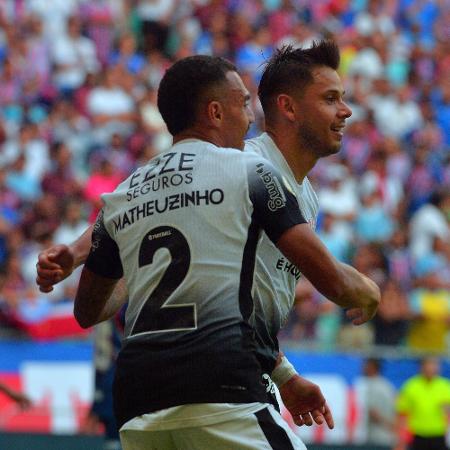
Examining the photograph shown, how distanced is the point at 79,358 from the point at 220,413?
32.0 ft

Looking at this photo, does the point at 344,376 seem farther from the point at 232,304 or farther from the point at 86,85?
the point at 232,304

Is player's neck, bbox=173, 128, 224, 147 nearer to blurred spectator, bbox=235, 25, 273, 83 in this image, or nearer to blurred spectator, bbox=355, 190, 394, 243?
blurred spectator, bbox=355, 190, 394, 243

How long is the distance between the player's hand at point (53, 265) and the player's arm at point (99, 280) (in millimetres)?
77

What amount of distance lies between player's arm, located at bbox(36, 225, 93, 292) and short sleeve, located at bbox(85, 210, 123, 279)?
10 centimetres

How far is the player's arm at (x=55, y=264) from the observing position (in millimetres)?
5223

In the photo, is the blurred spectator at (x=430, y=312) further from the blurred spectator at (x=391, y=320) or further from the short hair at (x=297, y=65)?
the short hair at (x=297, y=65)

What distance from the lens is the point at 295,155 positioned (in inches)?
226

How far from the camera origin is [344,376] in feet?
47.8

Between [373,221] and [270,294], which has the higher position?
[373,221]

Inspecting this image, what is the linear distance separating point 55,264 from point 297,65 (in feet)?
Result: 4.44

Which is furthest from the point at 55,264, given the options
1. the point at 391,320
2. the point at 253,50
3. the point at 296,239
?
the point at 253,50

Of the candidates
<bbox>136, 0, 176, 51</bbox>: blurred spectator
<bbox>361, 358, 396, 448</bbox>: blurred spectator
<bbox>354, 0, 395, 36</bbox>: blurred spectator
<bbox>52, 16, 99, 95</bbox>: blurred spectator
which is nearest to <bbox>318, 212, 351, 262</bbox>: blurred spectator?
<bbox>361, 358, 396, 448</bbox>: blurred spectator

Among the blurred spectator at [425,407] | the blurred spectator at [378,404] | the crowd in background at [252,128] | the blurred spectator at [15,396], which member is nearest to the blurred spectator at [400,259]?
the crowd in background at [252,128]

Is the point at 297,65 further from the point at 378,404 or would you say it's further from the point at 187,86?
the point at 378,404
